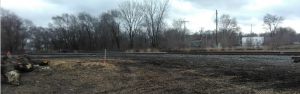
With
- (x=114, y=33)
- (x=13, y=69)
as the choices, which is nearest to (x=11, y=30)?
(x=114, y=33)

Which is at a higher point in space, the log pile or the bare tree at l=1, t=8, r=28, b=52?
the bare tree at l=1, t=8, r=28, b=52

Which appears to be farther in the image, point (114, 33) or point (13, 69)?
point (114, 33)

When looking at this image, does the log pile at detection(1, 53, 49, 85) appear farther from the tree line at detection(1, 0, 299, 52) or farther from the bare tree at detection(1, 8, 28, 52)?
the bare tree at detection(1, 8, 28, 52)

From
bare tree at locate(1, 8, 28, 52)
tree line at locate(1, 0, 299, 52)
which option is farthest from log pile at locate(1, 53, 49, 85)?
bare tree at locate(1, 8, 28, 52)

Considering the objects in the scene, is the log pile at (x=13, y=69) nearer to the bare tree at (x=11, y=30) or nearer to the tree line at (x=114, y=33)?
the tree line at (x=114, y=33)

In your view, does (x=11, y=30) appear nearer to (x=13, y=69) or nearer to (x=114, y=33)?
(x=114, y=33)

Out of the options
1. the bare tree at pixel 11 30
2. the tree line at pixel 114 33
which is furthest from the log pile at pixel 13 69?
the bare tree at pixel 11 30

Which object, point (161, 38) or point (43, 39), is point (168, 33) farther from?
point (43, 39)

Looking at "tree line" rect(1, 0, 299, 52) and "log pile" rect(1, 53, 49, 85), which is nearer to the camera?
"log pile" rect(1, 53, 49, 85)

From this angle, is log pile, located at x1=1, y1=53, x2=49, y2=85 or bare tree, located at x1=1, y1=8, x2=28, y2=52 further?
bare tree, located at x1=1, y1=8, x2=28, y2=52

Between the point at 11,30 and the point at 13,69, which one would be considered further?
the point at 11,30

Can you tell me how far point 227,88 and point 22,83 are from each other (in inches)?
307

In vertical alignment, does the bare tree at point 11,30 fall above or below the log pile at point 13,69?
above

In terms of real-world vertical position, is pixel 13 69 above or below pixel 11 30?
below
